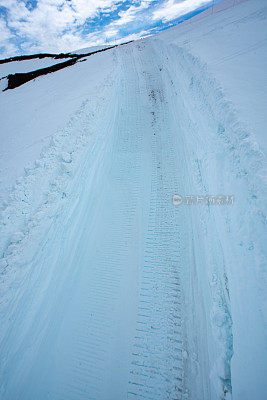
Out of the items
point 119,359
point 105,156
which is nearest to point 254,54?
point 105,156

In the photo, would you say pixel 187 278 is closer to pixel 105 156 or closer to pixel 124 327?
pixel 124 327

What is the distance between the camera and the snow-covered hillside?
2281 millimetres

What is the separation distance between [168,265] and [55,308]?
1.93m

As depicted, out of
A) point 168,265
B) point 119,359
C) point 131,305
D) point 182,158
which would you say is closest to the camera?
point 119,359

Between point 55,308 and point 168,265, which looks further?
point 168,265

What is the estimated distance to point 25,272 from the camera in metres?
3.21
